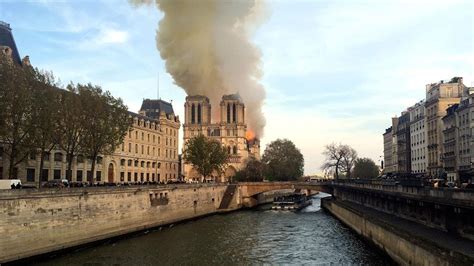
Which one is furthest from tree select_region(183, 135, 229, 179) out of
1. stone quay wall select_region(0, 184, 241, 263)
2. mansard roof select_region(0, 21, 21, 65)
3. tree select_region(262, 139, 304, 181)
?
mansard roof select_region(0, 21, 21, 65)

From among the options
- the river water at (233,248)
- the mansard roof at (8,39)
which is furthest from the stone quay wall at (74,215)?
the mansard roof at (8,39)

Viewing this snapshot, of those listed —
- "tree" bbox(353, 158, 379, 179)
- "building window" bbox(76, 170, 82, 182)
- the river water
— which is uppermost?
"tree" bbox(353, 158, 379, 179)

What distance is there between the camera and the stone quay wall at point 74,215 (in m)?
39.2

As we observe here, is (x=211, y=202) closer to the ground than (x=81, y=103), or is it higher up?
closer to the ground

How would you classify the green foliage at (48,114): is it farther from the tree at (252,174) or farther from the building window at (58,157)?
the tree at (252,174)

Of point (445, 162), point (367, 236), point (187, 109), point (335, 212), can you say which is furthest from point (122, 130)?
point (187, 109)

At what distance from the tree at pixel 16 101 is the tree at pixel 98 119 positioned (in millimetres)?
10227

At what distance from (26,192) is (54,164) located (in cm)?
3899

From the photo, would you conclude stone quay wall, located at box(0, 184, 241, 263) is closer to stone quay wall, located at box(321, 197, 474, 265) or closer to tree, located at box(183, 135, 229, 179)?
stone quay wall, located at box(321, 197, 474, 265)

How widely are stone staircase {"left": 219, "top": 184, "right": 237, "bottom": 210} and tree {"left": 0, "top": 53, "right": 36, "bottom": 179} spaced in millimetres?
57659

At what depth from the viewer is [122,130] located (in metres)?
66.6

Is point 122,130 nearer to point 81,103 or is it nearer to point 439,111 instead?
point 81,103

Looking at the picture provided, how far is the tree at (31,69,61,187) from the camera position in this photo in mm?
50062

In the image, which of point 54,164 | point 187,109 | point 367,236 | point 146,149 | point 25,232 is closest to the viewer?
point 25,232
